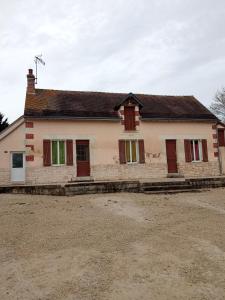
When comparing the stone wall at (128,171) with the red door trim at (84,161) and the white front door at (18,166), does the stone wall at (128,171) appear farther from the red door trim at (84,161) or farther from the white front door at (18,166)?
the white front door at (18,166)

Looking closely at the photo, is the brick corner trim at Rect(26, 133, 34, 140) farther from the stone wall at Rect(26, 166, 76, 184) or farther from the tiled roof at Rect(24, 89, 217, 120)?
the stone wall at Rect(26, 166, 76, 184)

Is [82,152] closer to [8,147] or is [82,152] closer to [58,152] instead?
[58,152]

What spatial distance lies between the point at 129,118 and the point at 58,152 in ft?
14.4

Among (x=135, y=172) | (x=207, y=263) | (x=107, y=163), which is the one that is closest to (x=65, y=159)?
(x=107, y=163)

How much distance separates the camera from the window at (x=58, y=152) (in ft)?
50.7

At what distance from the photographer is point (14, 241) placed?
5527 millimetres

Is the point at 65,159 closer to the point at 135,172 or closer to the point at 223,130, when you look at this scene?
the point at 135,172

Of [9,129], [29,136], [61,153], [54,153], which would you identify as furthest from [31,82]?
[61,153]

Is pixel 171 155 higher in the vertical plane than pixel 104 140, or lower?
lower

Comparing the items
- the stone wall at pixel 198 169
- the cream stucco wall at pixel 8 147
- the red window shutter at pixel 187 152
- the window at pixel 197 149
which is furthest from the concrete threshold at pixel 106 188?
the window at pixel 197 149

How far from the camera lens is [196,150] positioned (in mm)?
17609

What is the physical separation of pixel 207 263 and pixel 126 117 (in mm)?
12863

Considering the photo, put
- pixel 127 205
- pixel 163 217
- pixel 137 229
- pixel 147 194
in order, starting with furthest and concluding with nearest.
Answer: pixel 147 194 → pixel 127 205 → pixel 163 217 → pixel 137 229

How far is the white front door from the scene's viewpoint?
15195mm
